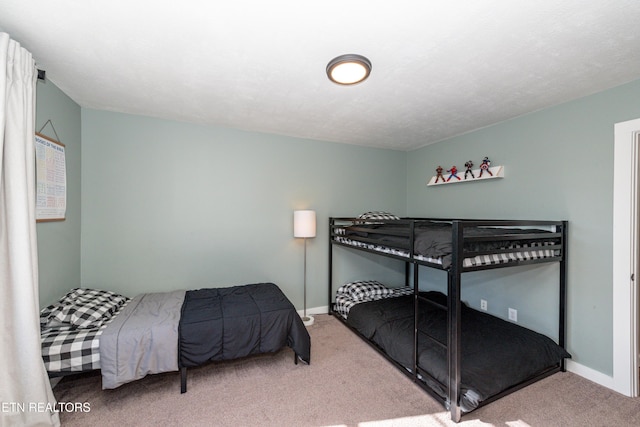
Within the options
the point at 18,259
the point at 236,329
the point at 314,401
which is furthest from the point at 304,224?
the point at 18,259

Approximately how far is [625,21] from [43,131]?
12.1 ft

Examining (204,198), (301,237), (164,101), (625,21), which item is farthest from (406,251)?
(164,101)

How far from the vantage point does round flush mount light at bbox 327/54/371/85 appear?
1637 millimetres

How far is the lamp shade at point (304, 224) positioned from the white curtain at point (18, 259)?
216cm

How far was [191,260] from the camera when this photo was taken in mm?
2971

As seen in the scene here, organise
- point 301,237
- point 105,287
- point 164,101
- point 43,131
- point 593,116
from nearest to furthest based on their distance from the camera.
Answer: point 43,131, point 593,116, point 164,101, point 105,287, point 301,237

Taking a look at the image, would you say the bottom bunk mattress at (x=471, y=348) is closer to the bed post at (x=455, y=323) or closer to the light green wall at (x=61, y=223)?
the bed post at (x=455, y=323)

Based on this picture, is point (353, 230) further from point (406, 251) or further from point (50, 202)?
point (50, 202)

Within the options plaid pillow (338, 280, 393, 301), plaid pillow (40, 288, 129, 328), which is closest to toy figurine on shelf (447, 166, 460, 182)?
plaid pillow (338, 280, 393, 301)

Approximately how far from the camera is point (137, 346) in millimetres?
1863

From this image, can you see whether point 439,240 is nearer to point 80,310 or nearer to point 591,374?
point 591,374

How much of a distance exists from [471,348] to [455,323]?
2.23 feet

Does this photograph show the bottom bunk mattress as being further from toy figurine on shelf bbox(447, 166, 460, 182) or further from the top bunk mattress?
toy figurine on shelf bbox(447, 166, 460, 182)

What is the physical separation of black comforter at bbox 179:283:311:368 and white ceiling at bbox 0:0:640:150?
1821 millimetres
